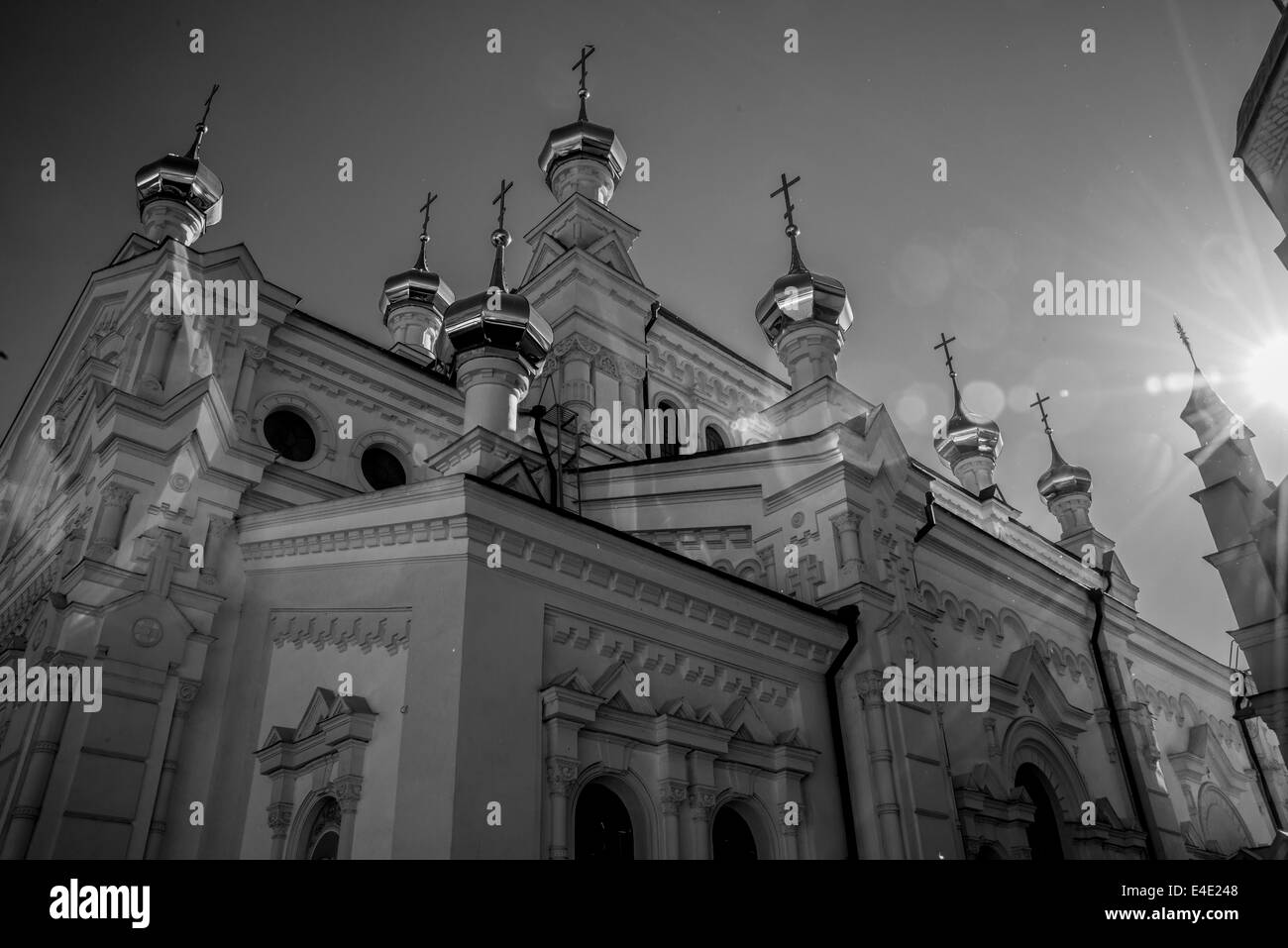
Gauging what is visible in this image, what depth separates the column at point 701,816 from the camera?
8609mm

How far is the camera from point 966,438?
72.7 ft

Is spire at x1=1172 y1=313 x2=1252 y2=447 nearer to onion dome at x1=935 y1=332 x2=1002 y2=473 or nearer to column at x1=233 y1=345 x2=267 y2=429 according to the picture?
onion dome at x1=935 y1=332 x2=1002 y2=473

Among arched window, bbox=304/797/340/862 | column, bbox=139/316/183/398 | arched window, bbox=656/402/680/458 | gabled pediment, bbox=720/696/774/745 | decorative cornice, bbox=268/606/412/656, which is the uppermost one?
arched window, bbox=656/402/680/458

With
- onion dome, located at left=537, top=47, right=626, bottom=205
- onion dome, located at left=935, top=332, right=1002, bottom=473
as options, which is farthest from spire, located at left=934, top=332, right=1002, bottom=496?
onion dome, located at left=537, top=47, right=626, bottom=205

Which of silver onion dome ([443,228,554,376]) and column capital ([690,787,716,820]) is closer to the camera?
column capital ([690,787,716,820])

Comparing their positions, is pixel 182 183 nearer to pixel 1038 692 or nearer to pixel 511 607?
pixel 511 607

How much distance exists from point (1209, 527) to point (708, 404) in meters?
7.80

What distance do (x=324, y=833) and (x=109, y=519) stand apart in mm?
3625

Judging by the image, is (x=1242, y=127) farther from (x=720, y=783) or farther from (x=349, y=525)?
(x=349, y=525)

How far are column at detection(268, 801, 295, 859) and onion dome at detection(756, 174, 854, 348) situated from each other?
935 centimetres

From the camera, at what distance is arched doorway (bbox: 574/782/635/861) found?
8102 millimetres

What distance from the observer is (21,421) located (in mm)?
14195
